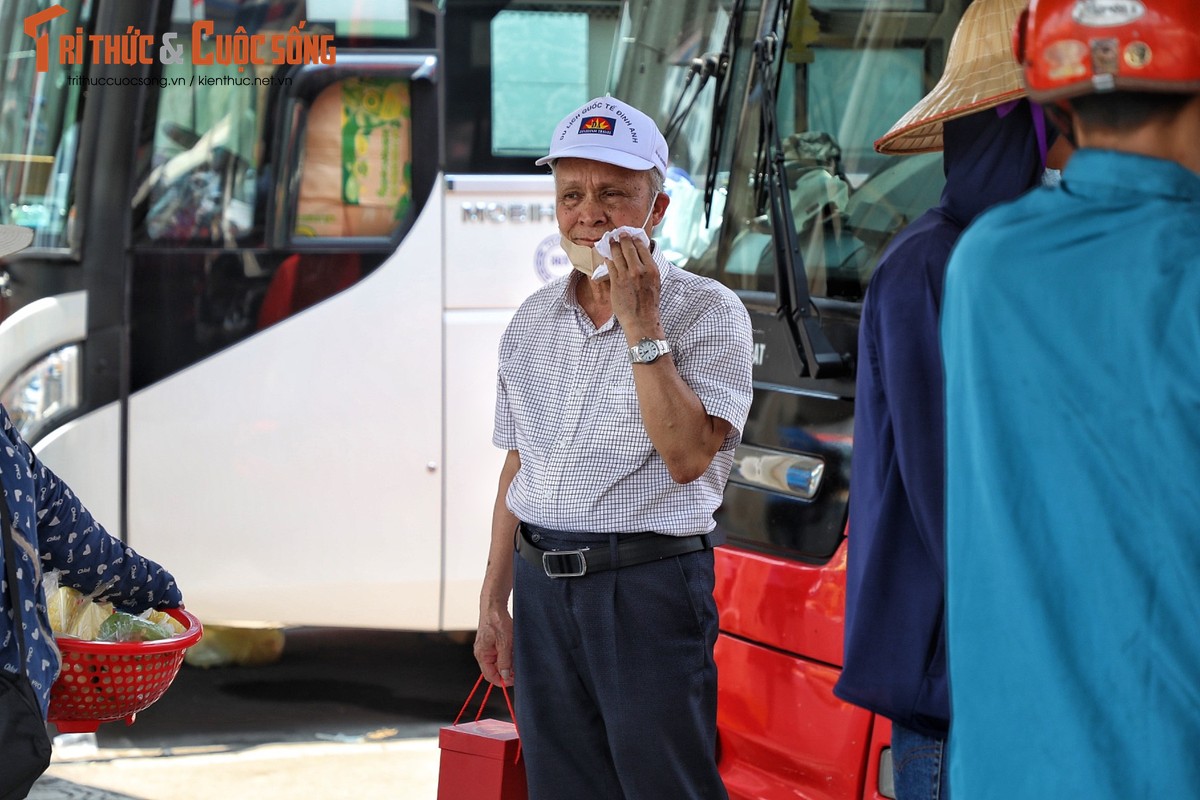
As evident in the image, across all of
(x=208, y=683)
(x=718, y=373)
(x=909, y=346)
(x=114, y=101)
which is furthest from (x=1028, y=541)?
(x=208, y=683)

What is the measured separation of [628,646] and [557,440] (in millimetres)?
426

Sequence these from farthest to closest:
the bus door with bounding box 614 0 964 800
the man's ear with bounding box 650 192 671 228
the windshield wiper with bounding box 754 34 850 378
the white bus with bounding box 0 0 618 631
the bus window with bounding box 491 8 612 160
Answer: the bus window with bounding box 491 8 612 160 → the white bus with bounding box 0 0 618 631 → the windshield wiper with bounding box 754 34 850 378 → the bus door with bounding box 614 0 964 800 → the man's ear with bounding box 650 192 671 228

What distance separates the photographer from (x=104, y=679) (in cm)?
298

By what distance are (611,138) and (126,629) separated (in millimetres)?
1443

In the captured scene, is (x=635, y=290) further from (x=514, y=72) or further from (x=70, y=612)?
(x=514, y=72)

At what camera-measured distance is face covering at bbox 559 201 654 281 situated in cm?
275

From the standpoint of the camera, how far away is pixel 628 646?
9.04 ft

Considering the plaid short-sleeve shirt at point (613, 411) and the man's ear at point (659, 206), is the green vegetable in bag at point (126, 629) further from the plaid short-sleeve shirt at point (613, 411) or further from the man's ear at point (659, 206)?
the man's ear at point (659, 206)

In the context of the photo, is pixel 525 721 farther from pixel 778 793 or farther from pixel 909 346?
pixel 909 346

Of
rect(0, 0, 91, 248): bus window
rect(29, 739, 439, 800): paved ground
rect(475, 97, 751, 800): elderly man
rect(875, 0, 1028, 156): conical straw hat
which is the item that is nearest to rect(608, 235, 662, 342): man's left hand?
rect(475, 97, 751, 800): elderly man

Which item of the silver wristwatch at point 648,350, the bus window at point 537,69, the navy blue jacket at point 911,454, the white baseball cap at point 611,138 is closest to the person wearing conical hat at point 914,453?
the navy blue jacket at point 911,454

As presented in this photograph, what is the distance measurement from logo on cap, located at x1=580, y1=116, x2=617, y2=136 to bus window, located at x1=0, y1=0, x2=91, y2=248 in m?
3.41

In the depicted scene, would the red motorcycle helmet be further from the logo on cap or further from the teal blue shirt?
the logo on cap

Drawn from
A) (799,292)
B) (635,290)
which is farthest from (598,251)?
(799,292)
